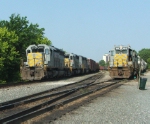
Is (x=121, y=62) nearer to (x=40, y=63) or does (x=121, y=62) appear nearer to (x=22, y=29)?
(x=40, y=63)

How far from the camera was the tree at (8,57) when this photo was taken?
40.2m

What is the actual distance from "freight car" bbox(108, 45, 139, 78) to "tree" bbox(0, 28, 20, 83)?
17972 millimetres

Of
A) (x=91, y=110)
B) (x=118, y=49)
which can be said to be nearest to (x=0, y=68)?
(x=118, y=49)

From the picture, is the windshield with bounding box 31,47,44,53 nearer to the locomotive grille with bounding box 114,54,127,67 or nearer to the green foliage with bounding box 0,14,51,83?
the locomotive grille with bounding box 114,54,127,67

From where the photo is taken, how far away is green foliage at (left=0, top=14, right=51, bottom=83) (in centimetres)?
4062

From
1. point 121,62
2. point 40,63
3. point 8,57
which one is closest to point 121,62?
point 121,62

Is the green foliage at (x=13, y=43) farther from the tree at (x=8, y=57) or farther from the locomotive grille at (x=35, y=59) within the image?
the locomotive grille at (x=35, y=59)

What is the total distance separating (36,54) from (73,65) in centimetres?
1316

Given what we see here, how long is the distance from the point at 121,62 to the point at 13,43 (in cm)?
2312

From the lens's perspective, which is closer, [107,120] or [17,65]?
[107,120]

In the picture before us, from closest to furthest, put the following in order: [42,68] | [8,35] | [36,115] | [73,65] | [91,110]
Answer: [36,115] → [91,110] → [42,68] → [73,65] → [8,35]

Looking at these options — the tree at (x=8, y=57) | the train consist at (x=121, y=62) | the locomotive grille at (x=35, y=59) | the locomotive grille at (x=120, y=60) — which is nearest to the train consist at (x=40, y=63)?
the locomotive grille at (x=35, y=59)

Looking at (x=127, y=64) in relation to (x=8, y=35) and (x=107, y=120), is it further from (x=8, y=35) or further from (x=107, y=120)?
(x=8, y=35)

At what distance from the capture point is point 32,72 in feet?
75.4
